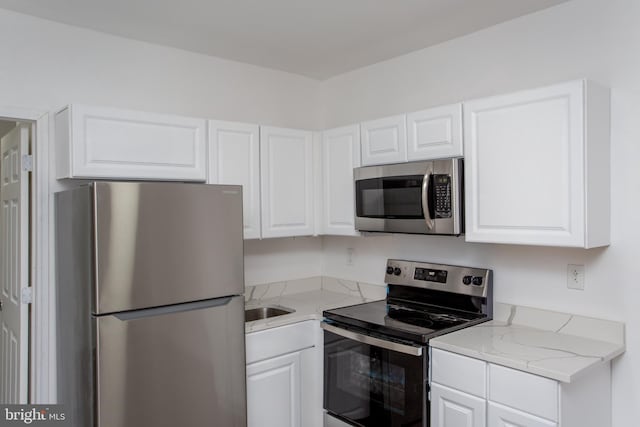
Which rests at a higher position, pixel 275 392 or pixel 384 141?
pixel 384 141

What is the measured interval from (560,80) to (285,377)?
2.16 meters

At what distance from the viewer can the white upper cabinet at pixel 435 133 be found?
7.65ft

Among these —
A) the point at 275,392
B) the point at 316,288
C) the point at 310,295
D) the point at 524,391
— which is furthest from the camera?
the point at 316,288

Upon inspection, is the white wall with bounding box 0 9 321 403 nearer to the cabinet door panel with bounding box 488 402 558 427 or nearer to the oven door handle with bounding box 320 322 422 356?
the oven door handle with bounding box 320 322 422 356

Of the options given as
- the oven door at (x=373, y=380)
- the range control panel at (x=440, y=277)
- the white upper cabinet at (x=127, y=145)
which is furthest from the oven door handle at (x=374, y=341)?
the white upper cabinet at (x=127, y=145)

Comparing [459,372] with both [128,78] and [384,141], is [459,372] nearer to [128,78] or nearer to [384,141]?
[384,141]

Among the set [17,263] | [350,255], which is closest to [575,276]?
[350,255]

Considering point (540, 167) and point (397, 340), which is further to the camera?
point (397, 340)

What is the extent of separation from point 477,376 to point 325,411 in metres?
1.11

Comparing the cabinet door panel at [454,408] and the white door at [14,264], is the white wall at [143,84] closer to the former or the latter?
the white door at [14,264]

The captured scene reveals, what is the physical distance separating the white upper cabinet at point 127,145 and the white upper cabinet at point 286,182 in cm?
44

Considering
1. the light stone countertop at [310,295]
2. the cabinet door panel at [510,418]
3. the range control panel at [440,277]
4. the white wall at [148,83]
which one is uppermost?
the white wall at [148,83]

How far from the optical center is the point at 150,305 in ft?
6.68

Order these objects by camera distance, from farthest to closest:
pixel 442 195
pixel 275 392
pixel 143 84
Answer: pixel 143 84 → pixel 275 392 → pixel 442 195
